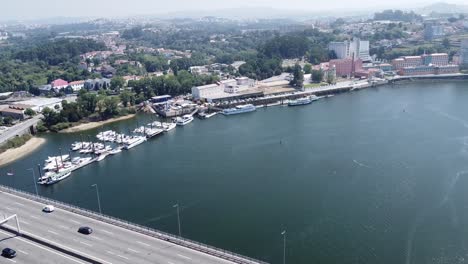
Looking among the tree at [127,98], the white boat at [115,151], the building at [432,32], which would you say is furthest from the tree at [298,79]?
the building at [432,32]

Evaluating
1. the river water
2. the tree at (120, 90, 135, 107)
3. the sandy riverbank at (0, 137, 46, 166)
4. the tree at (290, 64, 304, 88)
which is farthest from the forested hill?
the tree at (290, 64, 304, 88)

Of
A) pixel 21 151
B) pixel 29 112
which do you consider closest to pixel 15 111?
pixel 29 112

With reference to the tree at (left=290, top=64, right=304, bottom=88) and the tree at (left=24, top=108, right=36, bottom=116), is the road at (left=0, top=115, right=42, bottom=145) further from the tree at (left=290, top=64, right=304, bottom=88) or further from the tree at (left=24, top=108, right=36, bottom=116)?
the tree at (left=290, top=64, right=304, bottom=88)

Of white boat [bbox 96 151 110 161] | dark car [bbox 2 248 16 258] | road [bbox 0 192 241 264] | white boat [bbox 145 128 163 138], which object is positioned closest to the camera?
road [bbox 0 192 241 264]

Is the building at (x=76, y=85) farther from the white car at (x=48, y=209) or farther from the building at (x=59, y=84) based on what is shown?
the white car at (x=48, y=209)

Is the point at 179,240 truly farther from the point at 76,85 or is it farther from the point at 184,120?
the point at 76,85

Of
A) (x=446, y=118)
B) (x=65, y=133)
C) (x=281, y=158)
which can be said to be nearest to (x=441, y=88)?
(x=446, y=118)
